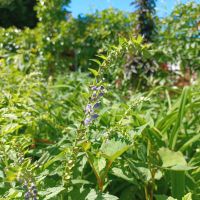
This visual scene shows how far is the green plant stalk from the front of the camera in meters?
1.41

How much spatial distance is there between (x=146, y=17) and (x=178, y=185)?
3767 mm

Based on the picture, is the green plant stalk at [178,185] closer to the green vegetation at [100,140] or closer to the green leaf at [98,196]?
the green vegetation at [100,140]

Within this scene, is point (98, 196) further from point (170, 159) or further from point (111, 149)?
point (170, 159)

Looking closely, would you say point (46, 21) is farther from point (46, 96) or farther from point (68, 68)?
point (46, 96)

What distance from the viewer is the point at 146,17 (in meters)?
4.98

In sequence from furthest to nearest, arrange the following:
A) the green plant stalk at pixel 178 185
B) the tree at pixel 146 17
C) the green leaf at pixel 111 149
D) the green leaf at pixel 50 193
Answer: the tree at pixel 146 17
the green plant stalk at pixel 178 185
the green leaf at pixel 111 149
the green leaf at pixel 50 193

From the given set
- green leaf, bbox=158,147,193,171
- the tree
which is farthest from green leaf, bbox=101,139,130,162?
the tree

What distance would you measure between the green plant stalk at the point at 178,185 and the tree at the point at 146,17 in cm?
365

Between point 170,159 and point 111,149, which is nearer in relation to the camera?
point 111,149

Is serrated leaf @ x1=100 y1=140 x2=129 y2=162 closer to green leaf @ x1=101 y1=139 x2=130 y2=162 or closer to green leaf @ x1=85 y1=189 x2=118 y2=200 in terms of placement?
green leaf @ x1=101 y1=139 x2=130 y2=162

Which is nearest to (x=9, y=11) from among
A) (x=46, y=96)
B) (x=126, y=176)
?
(x=46, y=96)

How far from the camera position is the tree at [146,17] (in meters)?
4.97

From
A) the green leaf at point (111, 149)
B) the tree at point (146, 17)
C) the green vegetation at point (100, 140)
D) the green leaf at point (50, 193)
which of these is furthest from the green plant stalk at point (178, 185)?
the tree at point (146, 17)

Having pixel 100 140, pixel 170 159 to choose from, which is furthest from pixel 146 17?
pixel 100 140
